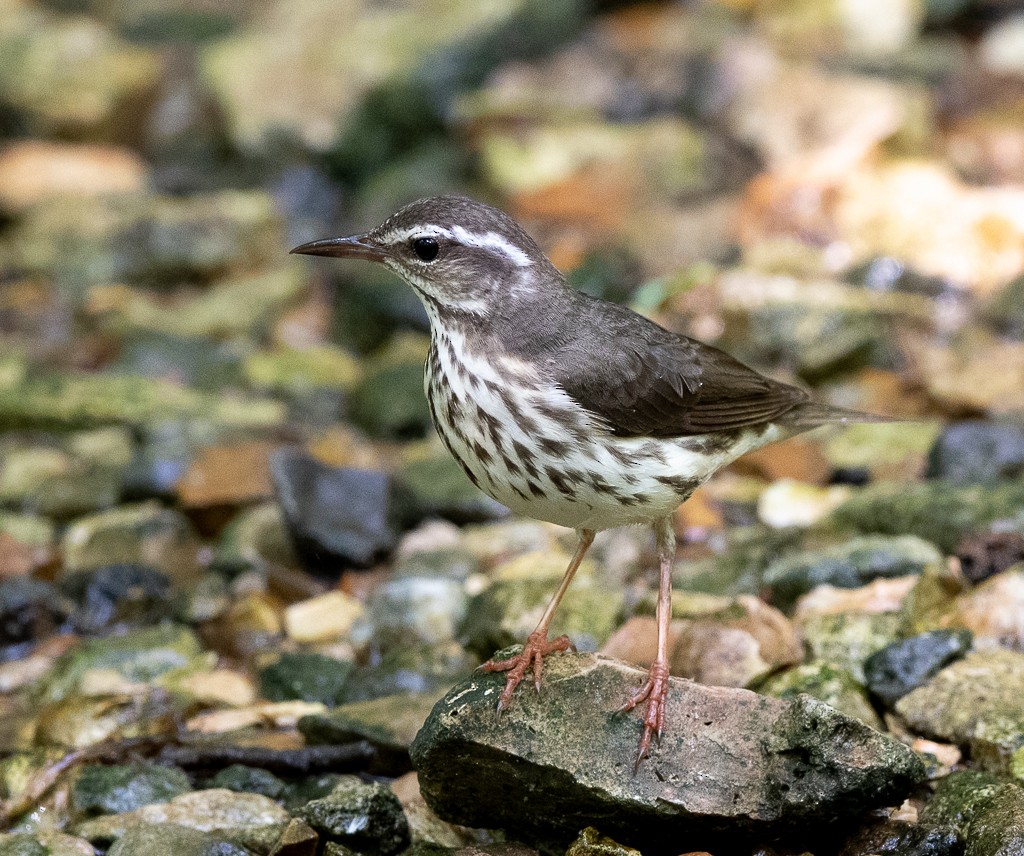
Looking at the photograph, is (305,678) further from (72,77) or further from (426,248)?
(72,77)

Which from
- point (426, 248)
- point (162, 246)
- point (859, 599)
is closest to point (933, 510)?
point (859, 599)

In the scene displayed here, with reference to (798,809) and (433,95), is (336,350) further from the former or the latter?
(798,809)

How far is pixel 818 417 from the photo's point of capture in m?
6.62

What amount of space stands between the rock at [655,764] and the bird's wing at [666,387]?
43.9 inches

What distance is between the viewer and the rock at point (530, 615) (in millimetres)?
6668

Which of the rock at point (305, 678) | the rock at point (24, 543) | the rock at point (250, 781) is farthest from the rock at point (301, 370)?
the rock at point (250, 781)

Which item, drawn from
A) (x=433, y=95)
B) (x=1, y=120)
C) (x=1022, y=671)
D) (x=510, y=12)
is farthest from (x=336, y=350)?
(x=1022, y=671)

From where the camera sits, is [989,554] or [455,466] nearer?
[989,554]

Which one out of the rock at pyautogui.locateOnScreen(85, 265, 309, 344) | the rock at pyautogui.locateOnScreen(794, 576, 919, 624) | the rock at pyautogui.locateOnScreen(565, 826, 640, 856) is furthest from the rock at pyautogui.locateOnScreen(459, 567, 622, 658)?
the rock at pyautogui.locateOnScreen(85, 265, 309, 344)

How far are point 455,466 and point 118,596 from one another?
7.69 ft

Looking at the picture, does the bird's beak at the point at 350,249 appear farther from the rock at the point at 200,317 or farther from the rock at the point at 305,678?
the rock at the point at 200,317

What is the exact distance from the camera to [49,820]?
5590 millimetres

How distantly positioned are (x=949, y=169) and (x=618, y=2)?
493 centimetres

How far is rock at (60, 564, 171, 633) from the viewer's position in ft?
25.9
